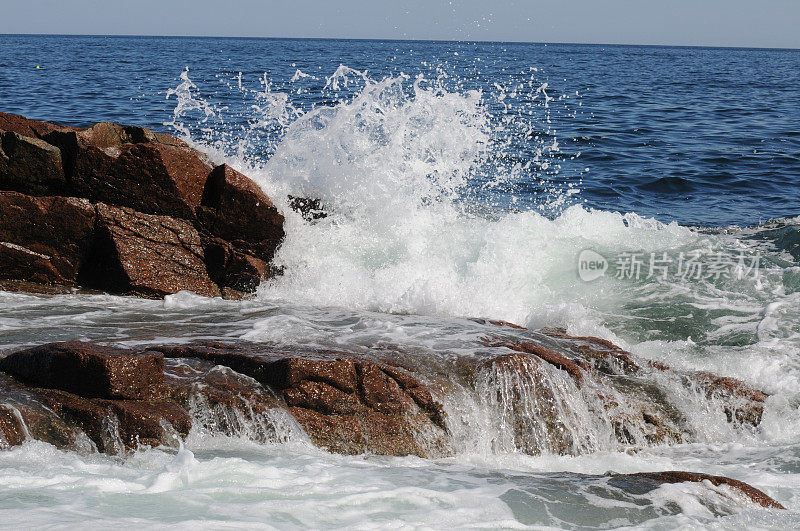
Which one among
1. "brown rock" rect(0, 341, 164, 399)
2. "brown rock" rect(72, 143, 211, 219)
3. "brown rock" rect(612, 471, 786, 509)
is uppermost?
"brown rock" rect(72, 143, 211, 219)

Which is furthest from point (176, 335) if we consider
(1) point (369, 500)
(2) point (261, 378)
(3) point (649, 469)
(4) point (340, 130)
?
(4) point (340, 130)

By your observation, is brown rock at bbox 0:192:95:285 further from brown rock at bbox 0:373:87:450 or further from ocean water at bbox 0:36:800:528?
brown rock at bbox 0:373:87:450

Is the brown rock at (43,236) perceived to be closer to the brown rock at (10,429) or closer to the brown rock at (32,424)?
the brown rock at (32,424)

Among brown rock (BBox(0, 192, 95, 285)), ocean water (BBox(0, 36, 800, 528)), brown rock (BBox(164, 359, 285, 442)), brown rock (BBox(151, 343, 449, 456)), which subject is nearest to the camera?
ocean water (BBox(0, 36, 800, 528))

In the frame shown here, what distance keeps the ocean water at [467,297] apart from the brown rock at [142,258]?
0.24 metres

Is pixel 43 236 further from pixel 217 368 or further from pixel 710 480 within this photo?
pixel 710 480

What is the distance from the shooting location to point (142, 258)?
21.8 feet

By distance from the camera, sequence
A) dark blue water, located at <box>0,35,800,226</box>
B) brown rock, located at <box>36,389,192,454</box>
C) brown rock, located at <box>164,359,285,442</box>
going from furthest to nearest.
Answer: dark blue water, located at <box>0,35,800,226</box>
brown rock, located at <box>164,359,285,442</box>
brown rock, located at <box>36,389,192,454</box>

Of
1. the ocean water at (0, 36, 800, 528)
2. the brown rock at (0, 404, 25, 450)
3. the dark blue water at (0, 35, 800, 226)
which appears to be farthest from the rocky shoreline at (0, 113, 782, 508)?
the dark blue water at (0, 35, 800, 226)

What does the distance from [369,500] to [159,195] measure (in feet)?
13.9

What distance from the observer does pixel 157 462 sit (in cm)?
378

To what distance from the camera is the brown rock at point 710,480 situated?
12.1 feet

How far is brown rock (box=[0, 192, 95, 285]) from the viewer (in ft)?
21.4

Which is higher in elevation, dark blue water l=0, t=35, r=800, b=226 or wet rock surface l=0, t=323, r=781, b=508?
dark blue water l=0, t=35, r=800, b=226
